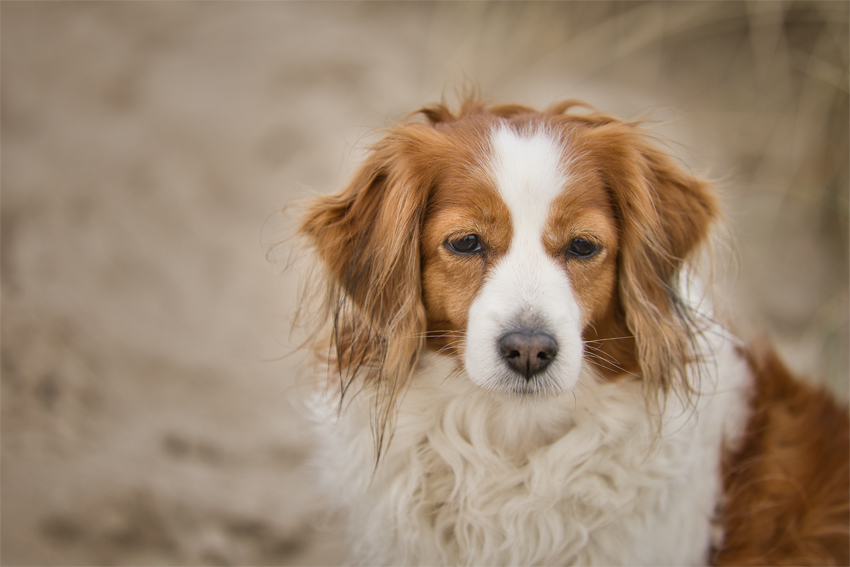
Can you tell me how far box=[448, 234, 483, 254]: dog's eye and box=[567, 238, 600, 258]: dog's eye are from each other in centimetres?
29

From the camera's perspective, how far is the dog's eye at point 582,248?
1.81m

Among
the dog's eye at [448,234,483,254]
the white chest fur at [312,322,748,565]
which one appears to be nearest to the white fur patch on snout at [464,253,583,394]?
the dog's eye at [448,234,483,254]

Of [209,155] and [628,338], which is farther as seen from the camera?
[209,155]

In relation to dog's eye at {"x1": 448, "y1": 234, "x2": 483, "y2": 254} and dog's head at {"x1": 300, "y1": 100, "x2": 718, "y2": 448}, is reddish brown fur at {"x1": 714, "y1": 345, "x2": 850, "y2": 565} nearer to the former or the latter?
dog's head at {"x1": 300, "y1": 100, "x2": 718, "y2": 448}

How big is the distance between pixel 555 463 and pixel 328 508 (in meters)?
1.02

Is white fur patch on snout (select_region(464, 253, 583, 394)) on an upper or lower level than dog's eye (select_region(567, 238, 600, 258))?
lower

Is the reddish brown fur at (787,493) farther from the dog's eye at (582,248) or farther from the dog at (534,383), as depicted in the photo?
the dog's eye at (582,248)

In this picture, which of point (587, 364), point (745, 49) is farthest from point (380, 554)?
point (745, 49)

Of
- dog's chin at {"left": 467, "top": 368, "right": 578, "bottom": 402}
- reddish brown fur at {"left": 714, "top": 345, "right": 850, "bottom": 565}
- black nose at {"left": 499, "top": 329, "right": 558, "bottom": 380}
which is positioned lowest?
reddish brown fur at {"left": 714, "top": 345, "right": 850, "bottom": 565}

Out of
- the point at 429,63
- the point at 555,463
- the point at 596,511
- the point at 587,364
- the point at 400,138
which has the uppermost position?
the point at 429,63

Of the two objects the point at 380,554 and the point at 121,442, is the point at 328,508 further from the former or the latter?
the point at 121,442

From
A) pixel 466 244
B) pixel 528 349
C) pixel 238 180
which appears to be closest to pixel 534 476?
pixel 528 349

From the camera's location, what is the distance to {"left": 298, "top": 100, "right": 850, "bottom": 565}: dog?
1.78 meters

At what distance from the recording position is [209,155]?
491 cm
